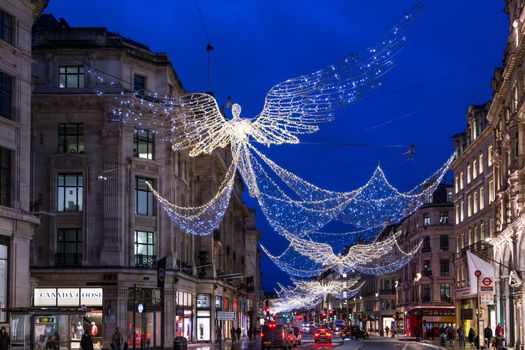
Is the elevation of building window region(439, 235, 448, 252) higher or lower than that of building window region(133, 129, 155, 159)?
lower

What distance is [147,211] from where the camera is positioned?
181 feet

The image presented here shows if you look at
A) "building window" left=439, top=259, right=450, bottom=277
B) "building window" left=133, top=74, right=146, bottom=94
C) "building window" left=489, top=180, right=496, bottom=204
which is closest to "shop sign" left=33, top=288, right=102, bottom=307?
"building window" left=133, top=74, right=146, bottom=94

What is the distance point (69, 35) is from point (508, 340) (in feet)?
115

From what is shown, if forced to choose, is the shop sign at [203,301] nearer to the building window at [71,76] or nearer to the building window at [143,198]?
the building window at [143,198]

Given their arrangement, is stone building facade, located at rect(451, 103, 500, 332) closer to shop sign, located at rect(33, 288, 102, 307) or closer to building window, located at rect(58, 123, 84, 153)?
shop sign, located at rect(33, 288, 102, 307)

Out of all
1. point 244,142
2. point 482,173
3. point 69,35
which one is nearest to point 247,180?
point 244,142

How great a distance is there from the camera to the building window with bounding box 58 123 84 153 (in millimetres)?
53688

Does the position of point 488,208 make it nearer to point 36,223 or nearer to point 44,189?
point 44,189

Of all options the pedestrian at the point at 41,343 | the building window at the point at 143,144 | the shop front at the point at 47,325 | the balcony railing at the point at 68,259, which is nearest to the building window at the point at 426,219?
the building window at the point at 143,144

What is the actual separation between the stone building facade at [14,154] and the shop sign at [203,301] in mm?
31665

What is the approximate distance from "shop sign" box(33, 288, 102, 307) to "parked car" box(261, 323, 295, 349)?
10889 mm

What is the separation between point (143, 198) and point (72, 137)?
5.93 m

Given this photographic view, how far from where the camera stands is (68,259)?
53062 mm

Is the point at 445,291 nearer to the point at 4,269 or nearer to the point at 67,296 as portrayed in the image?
the point at 67,296
